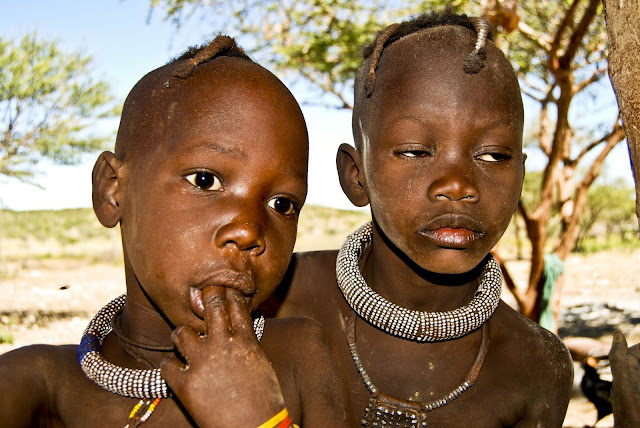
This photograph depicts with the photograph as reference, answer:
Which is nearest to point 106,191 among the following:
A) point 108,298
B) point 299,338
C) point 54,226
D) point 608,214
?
point 299,338

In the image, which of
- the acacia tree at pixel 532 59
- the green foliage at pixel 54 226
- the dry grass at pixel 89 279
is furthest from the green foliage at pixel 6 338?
the green foliage at pixel 54 226

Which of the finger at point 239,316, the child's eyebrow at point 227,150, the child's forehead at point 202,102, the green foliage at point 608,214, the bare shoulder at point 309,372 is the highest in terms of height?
the child's forehead at point 202,102

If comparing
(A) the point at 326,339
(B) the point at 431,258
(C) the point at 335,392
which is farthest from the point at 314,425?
(B) the point at 431,258

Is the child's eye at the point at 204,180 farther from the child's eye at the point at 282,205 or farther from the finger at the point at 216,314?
the finger at the point at 216,314

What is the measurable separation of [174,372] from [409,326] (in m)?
1.01

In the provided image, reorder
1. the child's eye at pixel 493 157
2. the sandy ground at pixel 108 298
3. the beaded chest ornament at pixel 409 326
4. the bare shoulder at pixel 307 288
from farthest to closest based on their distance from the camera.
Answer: the sandy ground at pixel 108 298 < the bare shoulder at pixel 307 288 < the beaded chest ornament at pixel 409 326 < the child's eye at pixel 493 157

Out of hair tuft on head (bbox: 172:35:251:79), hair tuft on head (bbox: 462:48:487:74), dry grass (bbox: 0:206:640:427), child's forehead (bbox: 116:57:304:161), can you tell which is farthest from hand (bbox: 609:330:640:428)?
Result: dry grass (bbox: 0:206:640:427)

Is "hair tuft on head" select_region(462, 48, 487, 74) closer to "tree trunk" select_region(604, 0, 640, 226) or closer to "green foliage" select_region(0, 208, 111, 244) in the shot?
"tree trunk" select_region(604, 0, 640, 226)

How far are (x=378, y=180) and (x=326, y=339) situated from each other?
58 cm

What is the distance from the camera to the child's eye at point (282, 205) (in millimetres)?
1722

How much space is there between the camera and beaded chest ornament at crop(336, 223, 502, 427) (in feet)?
7.23

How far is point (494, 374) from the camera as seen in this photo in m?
2.31

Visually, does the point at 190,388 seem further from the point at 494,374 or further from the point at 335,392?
the point at 494,374

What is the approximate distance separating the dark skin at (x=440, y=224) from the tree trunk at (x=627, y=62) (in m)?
0.47
